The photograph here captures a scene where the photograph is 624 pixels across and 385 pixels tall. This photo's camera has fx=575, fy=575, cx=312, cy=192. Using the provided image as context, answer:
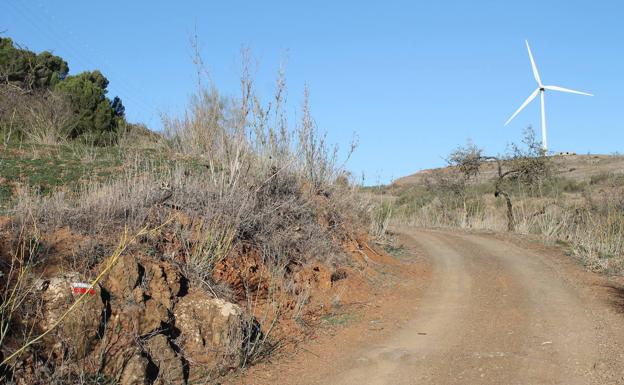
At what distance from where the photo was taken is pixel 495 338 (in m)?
7.56

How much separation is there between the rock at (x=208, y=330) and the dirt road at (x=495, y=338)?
73cm

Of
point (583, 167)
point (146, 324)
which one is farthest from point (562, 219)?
point (583, 167)

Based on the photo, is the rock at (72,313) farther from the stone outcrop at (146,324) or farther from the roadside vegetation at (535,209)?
the roadside vegetation at (535,209)

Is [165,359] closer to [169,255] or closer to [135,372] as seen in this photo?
[135,372]

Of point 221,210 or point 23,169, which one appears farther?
point 23,169

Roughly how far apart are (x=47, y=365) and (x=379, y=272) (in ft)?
25.1

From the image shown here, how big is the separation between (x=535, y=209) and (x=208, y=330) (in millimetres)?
22733

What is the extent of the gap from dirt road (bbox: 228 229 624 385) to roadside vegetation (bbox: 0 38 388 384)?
126cm

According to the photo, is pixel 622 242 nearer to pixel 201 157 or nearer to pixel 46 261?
pixel 201 157

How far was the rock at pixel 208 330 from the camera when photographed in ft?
21.4

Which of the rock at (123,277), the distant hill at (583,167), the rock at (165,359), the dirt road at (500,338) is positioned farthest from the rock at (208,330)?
the distant hill at (583,167)

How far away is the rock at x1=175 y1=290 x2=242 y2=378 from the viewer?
653cm

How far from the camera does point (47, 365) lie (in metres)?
5.43

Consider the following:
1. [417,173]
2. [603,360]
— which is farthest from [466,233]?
[417,173]
